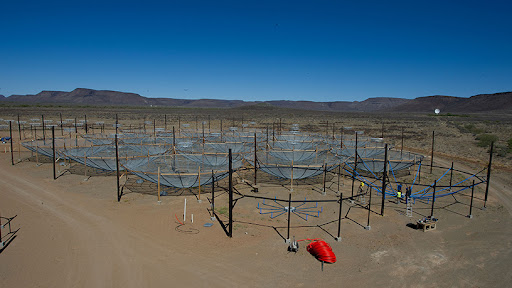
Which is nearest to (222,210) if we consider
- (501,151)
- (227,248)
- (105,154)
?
(227,248)

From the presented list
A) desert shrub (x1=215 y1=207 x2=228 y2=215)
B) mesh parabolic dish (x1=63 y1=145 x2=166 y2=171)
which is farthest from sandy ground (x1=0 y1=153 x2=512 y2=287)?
mesh parabolic dish (x1=63 y1=145 x2=166 y2=171)

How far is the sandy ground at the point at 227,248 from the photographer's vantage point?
12453 mm

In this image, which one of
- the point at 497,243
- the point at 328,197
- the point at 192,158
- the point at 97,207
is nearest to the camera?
the point at 497,243

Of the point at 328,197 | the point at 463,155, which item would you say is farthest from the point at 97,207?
the point at 463,155

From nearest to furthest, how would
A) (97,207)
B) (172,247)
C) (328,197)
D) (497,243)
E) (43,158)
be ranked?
(172,247)
(497,243)
(97,207)
(328,197)
(43,158)

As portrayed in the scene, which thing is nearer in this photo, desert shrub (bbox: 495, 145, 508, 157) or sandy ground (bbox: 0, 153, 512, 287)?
sandy ground (bbox: 0, 153, 512, 287)

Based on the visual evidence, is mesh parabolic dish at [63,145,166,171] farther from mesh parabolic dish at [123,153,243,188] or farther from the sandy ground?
the sandy ground

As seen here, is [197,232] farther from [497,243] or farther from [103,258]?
[497,243]

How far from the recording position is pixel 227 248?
48.7 ft

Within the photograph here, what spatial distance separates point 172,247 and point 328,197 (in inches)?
491

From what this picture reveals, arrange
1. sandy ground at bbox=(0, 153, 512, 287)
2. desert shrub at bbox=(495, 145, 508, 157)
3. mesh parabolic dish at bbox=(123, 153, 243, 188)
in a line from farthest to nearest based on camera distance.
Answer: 1. desert shrub at bbox=(495, 145, 508, 157)
2. mesh parabolic dish at bbox=(123, 153, 243, 188)
3. sandy ground at bbox=(0, 153, 512, 287)

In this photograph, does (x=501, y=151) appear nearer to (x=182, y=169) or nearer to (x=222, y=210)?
(x=222, y=210)

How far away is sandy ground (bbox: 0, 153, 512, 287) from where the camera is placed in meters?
12.5

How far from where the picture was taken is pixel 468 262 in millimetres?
13961
